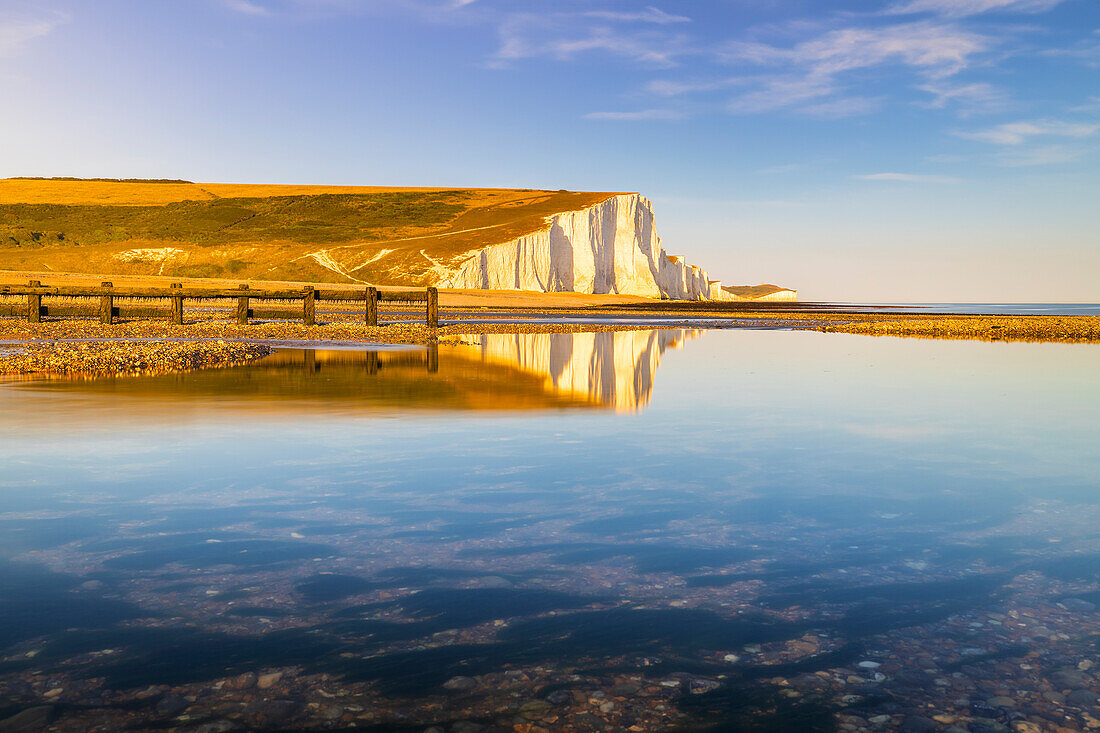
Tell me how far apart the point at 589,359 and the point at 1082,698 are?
67.3 feet

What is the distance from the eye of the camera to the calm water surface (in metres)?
3.96

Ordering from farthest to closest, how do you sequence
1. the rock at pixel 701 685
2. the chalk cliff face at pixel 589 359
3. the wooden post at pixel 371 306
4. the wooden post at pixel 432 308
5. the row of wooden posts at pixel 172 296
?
the wooden post at pixel 432 308, the wooden post at pixel 371 306, the row of wooden posts at pixel 172 296, the chalk cliff face at pixel 589 359, the rock at pixel 701 685

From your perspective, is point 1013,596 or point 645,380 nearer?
point 1013,596

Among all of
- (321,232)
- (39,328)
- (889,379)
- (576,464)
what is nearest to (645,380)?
(889,379)

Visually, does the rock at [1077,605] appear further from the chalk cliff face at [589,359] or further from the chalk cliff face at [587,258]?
the chalk cliff face at [587,258]

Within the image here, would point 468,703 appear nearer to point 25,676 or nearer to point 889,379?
point 25,676

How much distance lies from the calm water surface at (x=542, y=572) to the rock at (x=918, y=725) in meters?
0.02

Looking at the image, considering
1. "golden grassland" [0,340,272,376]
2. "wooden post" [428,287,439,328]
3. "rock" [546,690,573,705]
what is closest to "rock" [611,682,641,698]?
"rock" [546,690,573,705]

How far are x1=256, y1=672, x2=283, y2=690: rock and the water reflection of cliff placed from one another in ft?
28.1

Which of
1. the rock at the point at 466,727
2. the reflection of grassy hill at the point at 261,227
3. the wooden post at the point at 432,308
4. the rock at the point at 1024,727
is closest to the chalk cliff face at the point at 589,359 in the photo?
the wooden post at the point at 432,308

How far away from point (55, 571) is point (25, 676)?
1643 millimetres

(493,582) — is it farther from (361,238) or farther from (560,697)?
(361,238)

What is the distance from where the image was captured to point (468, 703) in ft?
12.8

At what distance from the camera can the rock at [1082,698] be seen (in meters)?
3.90
